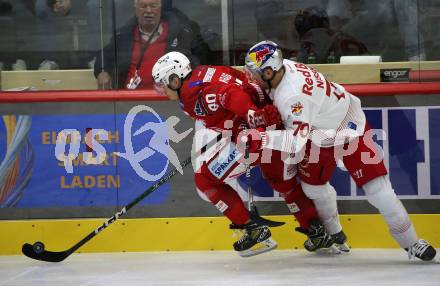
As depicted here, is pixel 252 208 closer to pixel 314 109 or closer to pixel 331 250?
pixel 331 250

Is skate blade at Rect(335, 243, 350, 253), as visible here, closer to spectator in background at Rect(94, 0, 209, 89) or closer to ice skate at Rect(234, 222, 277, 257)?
ice skate at Rect(234, 222, 277, 257)

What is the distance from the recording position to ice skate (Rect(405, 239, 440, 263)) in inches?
230

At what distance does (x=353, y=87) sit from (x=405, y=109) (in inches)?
13.5

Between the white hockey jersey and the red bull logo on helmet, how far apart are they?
134mm

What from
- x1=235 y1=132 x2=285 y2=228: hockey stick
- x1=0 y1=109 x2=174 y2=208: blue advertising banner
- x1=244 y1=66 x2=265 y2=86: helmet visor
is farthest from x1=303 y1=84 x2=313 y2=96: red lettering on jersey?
x1=0 y1=109 x2=174 y2=208: blue advertising banner

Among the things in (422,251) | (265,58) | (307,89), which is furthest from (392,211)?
(265,58)

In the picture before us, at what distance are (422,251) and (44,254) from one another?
87.8 inches

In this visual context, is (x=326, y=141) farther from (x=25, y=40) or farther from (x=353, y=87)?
(x=25, y=40)

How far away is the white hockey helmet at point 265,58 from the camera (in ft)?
19.3

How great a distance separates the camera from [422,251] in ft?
19.2

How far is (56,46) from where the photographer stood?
6.74 metres

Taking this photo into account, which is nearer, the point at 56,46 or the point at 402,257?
the point at 402,257

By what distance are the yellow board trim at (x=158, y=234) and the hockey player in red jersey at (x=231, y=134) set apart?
1.04 ft

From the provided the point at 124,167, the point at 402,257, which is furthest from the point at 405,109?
the point at 124,167
